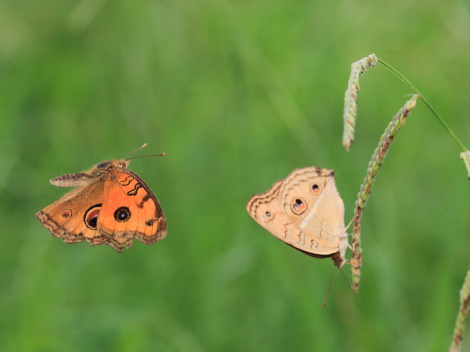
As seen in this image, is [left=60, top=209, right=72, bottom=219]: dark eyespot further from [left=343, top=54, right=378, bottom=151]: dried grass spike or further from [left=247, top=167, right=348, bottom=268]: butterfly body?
[left=343, top=54, right=378, bottom=151]: dried grass spike

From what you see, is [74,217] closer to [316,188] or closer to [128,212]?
[128,212]

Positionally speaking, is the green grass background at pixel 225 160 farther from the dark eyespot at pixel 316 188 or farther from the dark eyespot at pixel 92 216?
the dark eyespot at pixel 316 188

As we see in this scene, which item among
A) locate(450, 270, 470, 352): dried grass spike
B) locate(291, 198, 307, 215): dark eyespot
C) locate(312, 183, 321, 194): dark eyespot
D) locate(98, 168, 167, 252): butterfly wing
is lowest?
locate(450, 270, 470, 352): dried grass spike

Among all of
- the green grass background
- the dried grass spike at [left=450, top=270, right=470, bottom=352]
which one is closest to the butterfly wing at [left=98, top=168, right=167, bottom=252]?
the green grass background

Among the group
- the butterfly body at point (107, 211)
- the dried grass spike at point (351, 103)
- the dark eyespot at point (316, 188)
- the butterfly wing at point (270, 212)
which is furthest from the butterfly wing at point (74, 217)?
the dried grass spike at point (351, 103)

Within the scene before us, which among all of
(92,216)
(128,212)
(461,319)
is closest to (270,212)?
(128,212)
